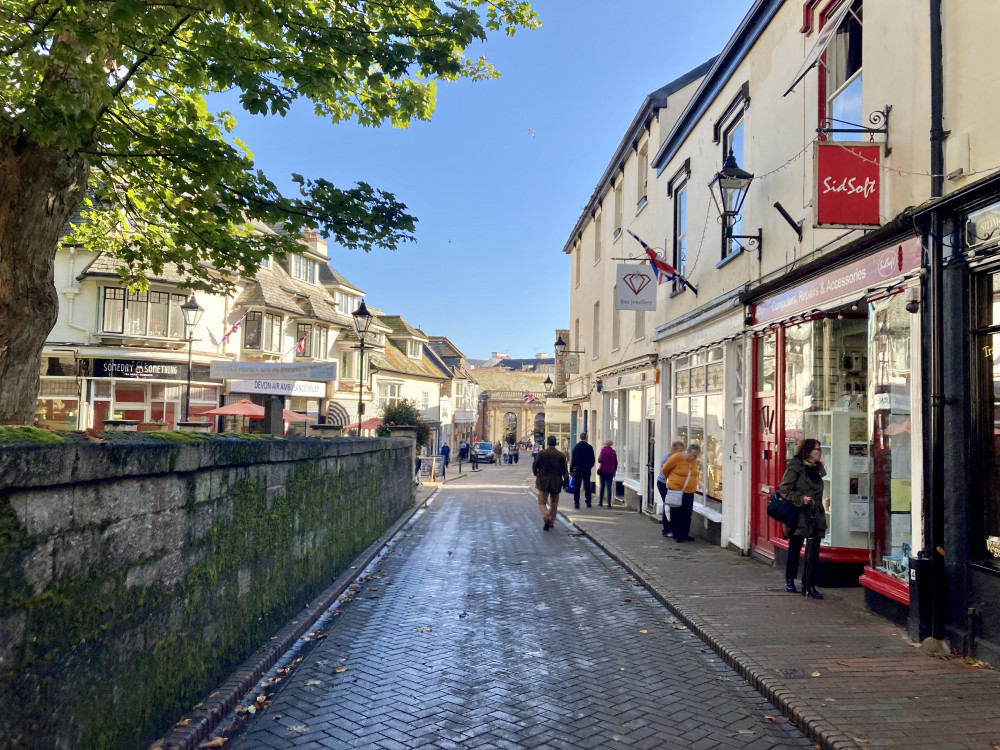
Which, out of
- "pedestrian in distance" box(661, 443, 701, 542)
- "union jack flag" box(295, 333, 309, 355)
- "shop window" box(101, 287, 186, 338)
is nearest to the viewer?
"pedestrian in distance" box(661, 443, 701, 542)

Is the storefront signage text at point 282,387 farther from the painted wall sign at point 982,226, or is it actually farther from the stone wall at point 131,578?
the painted wall sign at point 982,226

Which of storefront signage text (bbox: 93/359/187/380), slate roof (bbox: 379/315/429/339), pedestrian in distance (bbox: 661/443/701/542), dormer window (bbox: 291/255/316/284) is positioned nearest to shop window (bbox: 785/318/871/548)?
pedestrian in distance (bbox: 661/443/701/542)

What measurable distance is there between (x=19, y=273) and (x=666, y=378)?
12.2 metres

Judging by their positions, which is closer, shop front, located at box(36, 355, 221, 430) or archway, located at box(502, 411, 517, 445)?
shop front, located at box(36, 355, 221, 430)

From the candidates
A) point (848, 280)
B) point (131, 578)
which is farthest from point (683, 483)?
point (131, 578)

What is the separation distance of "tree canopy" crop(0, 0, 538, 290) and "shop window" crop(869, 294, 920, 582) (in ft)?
15.1

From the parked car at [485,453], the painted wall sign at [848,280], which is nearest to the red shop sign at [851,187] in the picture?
the painted wall sign at [848,280]

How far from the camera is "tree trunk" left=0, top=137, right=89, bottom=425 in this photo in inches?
261

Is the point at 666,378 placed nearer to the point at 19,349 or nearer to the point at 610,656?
the point at 610,656

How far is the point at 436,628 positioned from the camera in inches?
278

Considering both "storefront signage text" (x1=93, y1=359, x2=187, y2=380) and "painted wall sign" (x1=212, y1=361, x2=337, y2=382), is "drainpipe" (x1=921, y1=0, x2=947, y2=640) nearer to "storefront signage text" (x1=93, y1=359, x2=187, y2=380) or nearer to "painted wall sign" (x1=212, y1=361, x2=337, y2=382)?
"painted wall sign" (x1=212, y1=361, x2=337, y2=382)

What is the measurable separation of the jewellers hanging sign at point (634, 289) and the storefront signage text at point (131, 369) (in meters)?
20.0

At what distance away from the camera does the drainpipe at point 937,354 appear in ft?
20.3

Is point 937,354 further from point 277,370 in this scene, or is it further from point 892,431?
point 277,370
